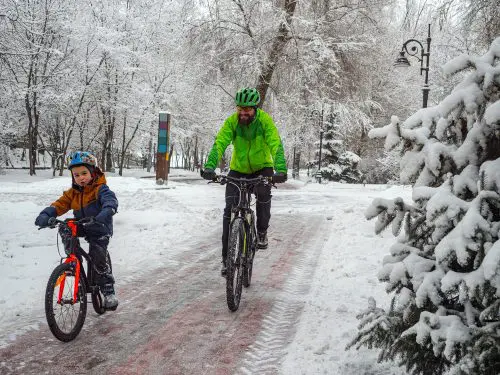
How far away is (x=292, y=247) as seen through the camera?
27.2 feet

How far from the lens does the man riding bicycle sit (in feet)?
16.8

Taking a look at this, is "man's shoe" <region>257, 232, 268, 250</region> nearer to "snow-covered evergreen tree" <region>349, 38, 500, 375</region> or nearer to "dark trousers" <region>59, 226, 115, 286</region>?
"dark trousers" <region>59, 226, 115, 286</region>

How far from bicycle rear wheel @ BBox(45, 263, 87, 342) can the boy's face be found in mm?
740

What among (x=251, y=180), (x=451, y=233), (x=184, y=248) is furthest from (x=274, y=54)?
(x=451, y=233)

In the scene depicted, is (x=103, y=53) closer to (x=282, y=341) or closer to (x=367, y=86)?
(x=367, y=86)

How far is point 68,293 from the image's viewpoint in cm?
383

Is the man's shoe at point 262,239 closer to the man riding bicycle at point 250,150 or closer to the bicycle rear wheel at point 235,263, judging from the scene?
the man riding bicycle at point 250,150

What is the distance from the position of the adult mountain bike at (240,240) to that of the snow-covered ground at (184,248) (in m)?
0.74

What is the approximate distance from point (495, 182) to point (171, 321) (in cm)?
317

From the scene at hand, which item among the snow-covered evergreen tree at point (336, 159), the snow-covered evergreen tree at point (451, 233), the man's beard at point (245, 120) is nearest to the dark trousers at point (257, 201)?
the man's beard at point (245, 120)

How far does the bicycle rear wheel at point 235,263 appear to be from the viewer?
4543 mm

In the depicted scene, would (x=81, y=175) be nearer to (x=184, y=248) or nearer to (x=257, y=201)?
(x=257, y=201)

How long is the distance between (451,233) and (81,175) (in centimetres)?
309

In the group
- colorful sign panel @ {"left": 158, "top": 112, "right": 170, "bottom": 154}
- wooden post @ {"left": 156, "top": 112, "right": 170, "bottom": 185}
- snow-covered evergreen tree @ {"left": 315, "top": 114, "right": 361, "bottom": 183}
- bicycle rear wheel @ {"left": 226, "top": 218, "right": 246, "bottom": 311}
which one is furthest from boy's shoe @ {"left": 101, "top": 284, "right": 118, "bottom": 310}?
snow-covered evergreen tree @ {"left": 315, "top": 114, "right": 361, "bottom": 183}
